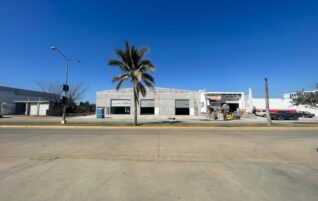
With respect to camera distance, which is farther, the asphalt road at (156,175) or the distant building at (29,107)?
the distant building at (29,107)

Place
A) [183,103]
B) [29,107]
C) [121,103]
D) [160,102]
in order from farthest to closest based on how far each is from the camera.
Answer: [29,107] < [121,103] < [183,103] < [160,102]

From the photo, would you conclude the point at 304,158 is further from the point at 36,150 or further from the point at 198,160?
the point at 36,150

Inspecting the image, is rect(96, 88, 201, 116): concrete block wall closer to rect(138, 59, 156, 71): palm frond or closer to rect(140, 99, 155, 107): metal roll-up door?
rect(140, 99, 155, 107): metal roll-up door

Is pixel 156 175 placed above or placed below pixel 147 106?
below

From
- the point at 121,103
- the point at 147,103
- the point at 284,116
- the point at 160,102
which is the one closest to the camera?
the point at 284,116

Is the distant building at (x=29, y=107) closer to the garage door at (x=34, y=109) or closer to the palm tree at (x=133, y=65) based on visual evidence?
the garage door at (x=34, y=109)

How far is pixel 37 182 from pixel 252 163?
21.5 ft

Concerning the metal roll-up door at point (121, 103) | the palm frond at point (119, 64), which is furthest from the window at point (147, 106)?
the palm frond at point (119, 64)

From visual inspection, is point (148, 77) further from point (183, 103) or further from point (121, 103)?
point (121, 103)

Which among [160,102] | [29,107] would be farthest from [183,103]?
[29,107]

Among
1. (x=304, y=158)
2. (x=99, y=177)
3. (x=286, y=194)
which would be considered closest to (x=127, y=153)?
(x=99, y=177)

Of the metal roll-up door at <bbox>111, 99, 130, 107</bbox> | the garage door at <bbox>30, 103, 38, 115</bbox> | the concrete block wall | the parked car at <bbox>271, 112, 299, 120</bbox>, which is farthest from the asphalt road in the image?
the garage door at <bbox>30, 103, 38, 115</bbox>

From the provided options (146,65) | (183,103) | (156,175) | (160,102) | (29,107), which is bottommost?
(156,175)

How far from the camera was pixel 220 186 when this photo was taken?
4.48 m
